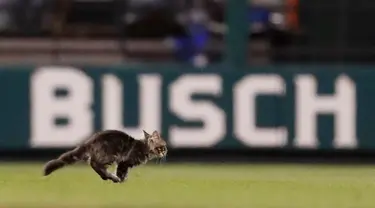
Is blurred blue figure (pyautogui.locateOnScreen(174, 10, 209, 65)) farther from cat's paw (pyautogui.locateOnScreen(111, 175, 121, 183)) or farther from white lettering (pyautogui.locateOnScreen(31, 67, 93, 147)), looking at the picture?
cat's paw (pyautogui.locateOnScreen(111, 175, 121, 183))

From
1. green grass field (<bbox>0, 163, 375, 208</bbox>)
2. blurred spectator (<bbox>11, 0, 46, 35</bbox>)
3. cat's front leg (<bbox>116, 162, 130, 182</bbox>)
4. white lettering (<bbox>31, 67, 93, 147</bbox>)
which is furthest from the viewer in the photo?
white lettering (<bbox>31, 67, 93, 147</bbox>)

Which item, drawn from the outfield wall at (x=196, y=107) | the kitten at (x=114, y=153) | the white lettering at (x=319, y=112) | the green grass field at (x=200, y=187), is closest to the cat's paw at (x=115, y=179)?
the kitten at (x=114, y=153)

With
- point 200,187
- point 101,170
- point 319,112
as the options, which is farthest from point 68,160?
point 319,112

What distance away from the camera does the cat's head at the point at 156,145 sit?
4.21 m

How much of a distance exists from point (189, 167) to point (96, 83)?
5.85ft

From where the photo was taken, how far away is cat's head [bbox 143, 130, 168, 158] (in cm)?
421

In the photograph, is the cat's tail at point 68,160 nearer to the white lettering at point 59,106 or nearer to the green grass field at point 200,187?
the green grass field at point 200,187

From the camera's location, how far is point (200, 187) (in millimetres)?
10562

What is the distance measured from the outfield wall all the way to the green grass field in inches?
16.9

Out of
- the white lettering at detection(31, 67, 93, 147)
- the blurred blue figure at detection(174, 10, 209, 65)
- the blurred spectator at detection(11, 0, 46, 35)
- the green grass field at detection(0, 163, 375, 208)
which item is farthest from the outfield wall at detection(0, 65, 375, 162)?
the blurred spectator at detection(11, 0, 46, 35)

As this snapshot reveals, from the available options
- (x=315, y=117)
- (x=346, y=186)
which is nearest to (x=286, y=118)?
(x=315, y=117)

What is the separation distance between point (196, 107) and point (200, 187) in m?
2.78

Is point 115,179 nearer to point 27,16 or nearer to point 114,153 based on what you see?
point 114,153

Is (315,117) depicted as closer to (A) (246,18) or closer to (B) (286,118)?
(B) (286,118)
